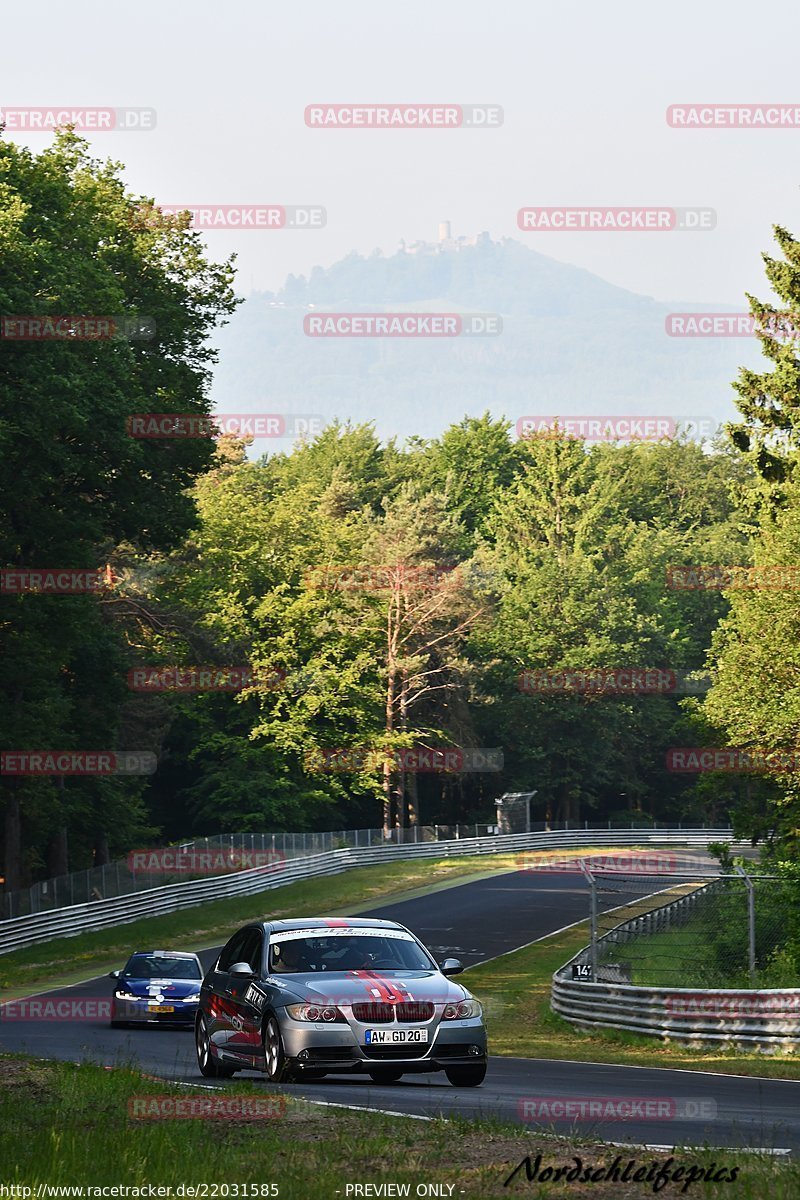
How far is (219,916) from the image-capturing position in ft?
171

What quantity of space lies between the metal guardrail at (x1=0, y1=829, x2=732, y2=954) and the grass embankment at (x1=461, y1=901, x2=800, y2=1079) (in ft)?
40.2

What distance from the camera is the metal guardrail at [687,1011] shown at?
21266 millimetres

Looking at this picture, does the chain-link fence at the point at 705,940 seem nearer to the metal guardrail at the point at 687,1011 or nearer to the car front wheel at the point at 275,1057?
the metal guardrail at the point at 687,1011

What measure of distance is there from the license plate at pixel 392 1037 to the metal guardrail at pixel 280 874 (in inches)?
1193

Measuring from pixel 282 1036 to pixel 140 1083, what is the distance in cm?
129

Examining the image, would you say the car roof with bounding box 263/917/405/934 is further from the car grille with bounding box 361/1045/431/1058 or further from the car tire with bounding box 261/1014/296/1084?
the car grille with bounding box 361/1045/431/1058

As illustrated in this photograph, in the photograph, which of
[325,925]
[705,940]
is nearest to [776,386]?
[705,940]

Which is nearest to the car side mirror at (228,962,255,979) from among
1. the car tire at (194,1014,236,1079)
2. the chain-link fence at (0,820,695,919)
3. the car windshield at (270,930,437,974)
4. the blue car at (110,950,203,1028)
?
the car windshield at (270,930,437,974)

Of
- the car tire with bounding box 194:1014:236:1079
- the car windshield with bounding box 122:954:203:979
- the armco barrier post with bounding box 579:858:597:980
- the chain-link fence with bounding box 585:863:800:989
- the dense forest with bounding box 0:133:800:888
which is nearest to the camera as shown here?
the car tire with bounding box 194:1014:236:1079

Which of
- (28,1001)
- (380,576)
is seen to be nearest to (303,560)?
(380,576)

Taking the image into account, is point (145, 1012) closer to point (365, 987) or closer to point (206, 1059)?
point (206, 1059)

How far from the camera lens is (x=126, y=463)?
147 ft

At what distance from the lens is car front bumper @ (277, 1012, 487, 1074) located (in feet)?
48.4

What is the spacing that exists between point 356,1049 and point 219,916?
38.1 metres
